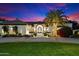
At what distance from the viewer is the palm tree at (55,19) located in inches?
104

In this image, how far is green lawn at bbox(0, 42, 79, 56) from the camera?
8.53ft

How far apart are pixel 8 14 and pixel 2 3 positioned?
13 cm

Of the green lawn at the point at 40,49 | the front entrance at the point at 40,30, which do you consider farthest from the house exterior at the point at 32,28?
the green lawn at the point at 40,49

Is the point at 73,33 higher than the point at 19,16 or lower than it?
lower

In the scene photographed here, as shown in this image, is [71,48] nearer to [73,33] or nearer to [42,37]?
[73,33]

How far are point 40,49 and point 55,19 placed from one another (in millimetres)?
367

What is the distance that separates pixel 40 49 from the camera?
2615 mm

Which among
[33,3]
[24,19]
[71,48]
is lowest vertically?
[71,48]

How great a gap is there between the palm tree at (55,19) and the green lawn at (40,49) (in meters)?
0.15

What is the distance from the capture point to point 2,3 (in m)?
2.61

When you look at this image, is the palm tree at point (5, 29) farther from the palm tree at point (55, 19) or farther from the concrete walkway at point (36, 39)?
the palm tree at point (55, 19)

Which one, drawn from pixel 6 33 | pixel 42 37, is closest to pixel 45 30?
pixel 42 37

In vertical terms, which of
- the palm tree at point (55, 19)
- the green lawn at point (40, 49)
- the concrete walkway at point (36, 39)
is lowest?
the green lawn at point (40, 49)

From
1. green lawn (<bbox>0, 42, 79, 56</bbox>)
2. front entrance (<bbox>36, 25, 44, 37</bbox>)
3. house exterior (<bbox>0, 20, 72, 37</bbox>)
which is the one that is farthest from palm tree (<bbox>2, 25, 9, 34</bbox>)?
front entrance (<bbox>36, 25, 44, 37</bbox>)
